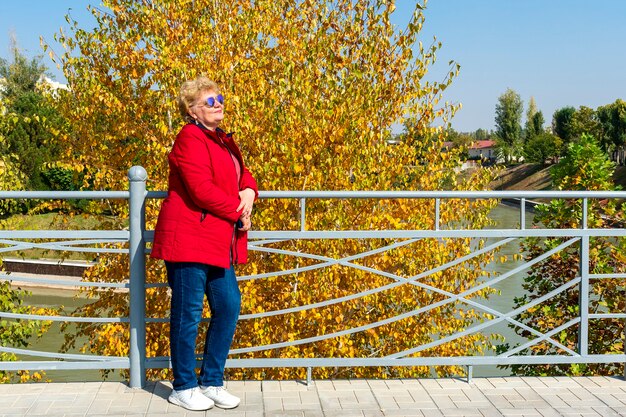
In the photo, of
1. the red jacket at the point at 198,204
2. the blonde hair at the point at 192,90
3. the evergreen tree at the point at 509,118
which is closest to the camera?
the red jacket at the point at 198,204

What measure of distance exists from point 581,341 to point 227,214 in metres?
2.22

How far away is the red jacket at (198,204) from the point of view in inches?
132

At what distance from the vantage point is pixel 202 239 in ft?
11.1

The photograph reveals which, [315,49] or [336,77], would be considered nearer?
[315,49]

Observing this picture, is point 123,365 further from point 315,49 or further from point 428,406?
point 315,49

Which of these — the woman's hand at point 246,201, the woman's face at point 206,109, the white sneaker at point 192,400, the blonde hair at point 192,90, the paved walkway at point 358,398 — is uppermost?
the blonde hair at point 192,90

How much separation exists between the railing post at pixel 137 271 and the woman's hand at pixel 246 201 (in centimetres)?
58

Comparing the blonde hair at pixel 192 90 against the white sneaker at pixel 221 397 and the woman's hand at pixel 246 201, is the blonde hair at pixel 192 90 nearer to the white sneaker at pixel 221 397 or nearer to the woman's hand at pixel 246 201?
the woman's hand at pixel 246 201

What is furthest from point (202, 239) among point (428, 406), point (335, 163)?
point (335, 163)

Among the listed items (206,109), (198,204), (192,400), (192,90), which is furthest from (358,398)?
(192,90)

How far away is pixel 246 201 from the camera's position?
3553 millimetres

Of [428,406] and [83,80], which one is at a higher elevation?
[83,80]

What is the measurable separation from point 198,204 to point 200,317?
606 mm

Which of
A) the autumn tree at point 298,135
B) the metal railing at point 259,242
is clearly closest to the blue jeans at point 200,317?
the metal railing at point 259,242
